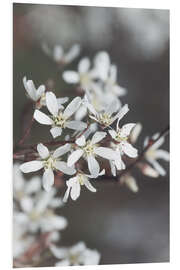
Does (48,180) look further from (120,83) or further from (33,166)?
(120,83)

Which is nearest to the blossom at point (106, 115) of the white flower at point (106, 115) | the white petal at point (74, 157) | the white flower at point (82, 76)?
the white flower at point (106, 115)

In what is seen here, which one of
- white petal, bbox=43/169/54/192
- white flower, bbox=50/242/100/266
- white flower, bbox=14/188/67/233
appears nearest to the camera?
white petal, bbox=43/169/54/192

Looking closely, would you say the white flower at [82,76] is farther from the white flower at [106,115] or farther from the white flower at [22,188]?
the white flower at [106,115]

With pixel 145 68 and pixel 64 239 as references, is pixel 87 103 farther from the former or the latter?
pixel 145 68

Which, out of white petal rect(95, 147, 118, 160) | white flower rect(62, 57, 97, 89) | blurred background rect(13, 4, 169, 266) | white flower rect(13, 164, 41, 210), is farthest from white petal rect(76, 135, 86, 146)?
blurred background rect(13, 4, 169, 266)

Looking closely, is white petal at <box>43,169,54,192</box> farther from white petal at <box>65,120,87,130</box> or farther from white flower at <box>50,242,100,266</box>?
white flower at <box>50,242,100,266</box>

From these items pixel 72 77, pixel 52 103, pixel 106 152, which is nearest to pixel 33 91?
pixel 52 103
